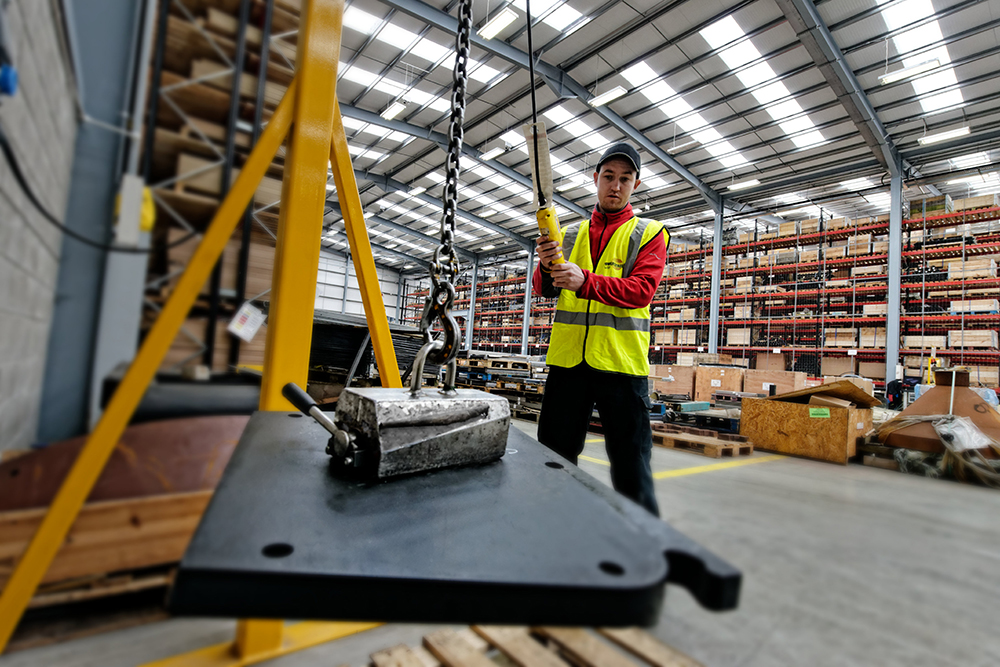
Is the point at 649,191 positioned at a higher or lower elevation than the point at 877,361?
higher

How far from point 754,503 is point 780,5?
7.09 metres

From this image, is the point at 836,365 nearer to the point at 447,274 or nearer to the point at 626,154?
the point at 626,154

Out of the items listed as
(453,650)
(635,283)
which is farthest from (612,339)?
(453,650)

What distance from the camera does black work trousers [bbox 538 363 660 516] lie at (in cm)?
183

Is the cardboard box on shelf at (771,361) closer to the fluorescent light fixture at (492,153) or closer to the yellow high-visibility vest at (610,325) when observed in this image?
the fluorescent light fixture at (492,153)

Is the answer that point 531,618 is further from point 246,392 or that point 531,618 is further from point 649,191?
point 649,191

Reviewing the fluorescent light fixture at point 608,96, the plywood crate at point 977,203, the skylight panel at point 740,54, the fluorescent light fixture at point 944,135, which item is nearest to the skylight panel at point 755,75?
the skylight panel at point 740,54

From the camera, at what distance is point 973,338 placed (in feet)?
30.8

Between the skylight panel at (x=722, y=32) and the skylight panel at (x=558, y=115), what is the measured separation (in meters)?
2.98

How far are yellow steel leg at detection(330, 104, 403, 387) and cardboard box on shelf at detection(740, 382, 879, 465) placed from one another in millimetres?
5062

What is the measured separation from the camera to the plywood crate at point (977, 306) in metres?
9.21

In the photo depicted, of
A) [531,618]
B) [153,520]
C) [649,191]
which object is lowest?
[153,520]

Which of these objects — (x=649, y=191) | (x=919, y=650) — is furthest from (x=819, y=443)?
(x=649, y=191)

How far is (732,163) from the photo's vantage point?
11445mm
